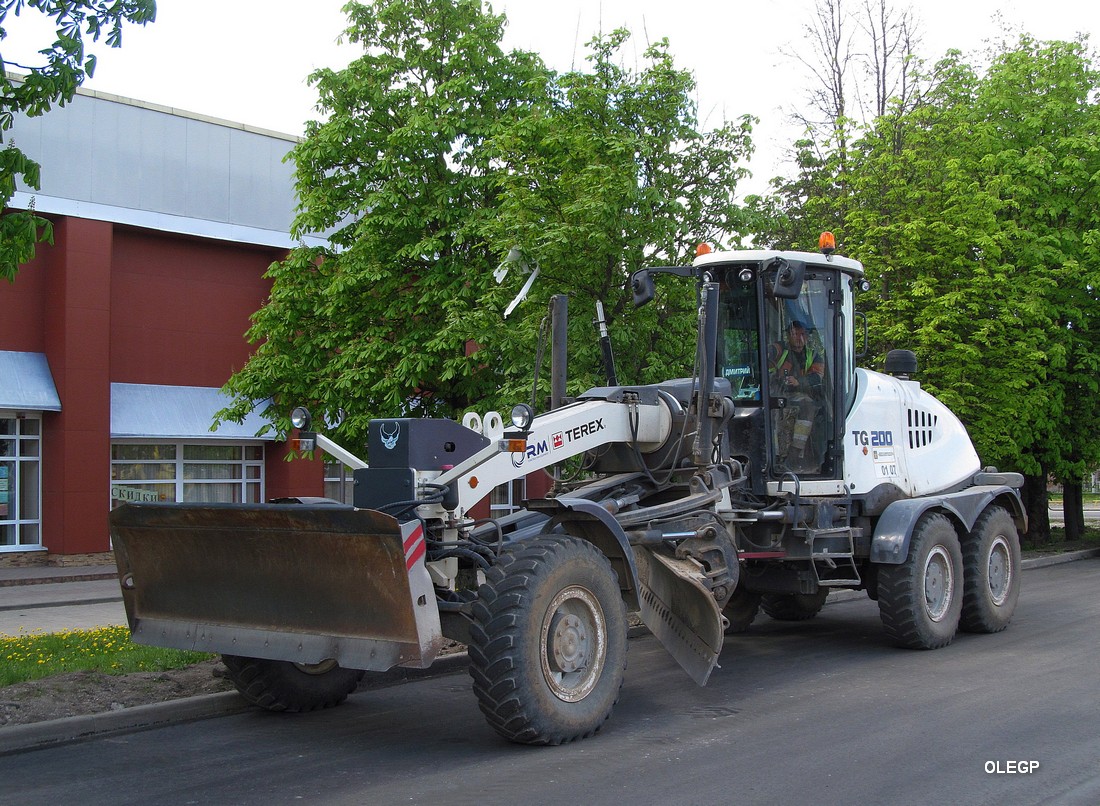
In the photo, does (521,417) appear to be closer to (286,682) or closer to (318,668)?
(318,668)

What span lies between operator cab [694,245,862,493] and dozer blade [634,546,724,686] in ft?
6.76

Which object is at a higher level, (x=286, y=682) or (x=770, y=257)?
(x=770, y=257)

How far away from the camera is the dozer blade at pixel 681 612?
25.2 ft

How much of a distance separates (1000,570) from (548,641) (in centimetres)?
674

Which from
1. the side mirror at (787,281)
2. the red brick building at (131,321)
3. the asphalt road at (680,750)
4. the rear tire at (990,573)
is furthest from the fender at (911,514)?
the red brick building at (131,321)

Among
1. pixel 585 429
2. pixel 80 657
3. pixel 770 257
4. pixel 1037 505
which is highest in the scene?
pixel 770 257

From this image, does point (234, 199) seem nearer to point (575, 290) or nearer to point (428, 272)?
point (428, 272)

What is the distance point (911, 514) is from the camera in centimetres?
1006

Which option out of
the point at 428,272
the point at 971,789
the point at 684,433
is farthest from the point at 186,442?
the point at 971,789

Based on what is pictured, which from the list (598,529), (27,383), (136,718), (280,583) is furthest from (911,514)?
(27,383)

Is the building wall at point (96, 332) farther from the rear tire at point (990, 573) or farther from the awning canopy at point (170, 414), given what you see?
the rear tire at point (990, 573)

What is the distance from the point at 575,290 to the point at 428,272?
541cm

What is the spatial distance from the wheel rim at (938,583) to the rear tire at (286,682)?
560 cm

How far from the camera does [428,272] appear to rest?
17.1 meters
